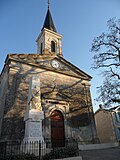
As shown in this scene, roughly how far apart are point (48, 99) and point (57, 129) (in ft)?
9.02

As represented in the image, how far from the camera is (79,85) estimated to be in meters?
15.2

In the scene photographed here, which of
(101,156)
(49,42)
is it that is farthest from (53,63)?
(101,156)

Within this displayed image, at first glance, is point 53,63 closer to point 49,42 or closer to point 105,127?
point 49,42

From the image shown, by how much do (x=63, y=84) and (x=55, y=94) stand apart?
5.59 feet

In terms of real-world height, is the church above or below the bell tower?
below

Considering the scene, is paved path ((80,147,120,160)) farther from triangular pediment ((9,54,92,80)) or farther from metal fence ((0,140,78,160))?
triangular pediment ((9,54,92,80))

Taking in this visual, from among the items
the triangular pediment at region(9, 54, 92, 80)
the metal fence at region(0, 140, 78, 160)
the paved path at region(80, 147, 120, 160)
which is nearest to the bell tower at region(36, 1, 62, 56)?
the triangular pediment at region(9, 54, 92, 80)

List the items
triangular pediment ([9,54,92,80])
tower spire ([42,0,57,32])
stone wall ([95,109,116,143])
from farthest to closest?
1. tower spire ([42,0,57,32])
2. stone wall ([95,109,116,143])
3. triangular pediment ([9,54,92,80])

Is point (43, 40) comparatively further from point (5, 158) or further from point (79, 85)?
point (5, 158)

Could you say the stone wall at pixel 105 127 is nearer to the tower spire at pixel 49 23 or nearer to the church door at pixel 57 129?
the church door at pixel 57 129

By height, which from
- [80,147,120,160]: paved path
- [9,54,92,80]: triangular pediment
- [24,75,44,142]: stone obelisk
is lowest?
[80,147,120,160]: paved path

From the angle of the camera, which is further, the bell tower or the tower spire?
the tower spire

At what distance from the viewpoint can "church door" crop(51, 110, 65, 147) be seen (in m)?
11.0

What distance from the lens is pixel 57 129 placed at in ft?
38.1
